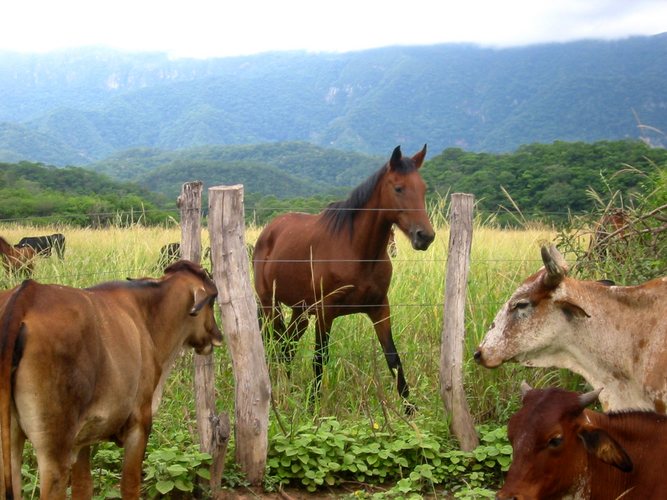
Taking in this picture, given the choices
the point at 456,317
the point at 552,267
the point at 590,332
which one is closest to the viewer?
the point at 552,267

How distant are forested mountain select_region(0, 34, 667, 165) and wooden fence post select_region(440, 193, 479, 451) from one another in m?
86.8

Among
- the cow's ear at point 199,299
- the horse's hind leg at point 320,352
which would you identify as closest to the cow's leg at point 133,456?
the cow's ear at point 199,299

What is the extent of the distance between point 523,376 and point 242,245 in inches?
99.4

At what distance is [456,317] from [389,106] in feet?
444

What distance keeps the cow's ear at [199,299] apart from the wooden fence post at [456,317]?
1.81m

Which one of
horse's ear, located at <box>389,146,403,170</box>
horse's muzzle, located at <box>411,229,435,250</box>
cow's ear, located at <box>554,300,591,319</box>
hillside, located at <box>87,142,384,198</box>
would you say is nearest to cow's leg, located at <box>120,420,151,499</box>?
cow's ear, located at <box>554,300,591,319</box>

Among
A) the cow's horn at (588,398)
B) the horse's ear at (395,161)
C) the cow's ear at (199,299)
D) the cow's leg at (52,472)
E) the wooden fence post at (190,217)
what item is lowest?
the cow's leg at (52,472)

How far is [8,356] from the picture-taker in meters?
3.87

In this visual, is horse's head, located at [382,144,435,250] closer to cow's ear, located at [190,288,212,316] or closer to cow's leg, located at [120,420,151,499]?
cow's ear, located at [190,288,212,316]

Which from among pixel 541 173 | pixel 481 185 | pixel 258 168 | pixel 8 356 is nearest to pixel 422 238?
pixel 8 356

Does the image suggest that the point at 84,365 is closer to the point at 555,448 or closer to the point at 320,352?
the point at 555,448

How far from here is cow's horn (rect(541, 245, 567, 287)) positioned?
5.43 meters

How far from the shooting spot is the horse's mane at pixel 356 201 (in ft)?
25.2

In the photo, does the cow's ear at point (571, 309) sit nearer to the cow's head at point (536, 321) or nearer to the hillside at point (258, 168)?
the cow's head at point (536, 321)
